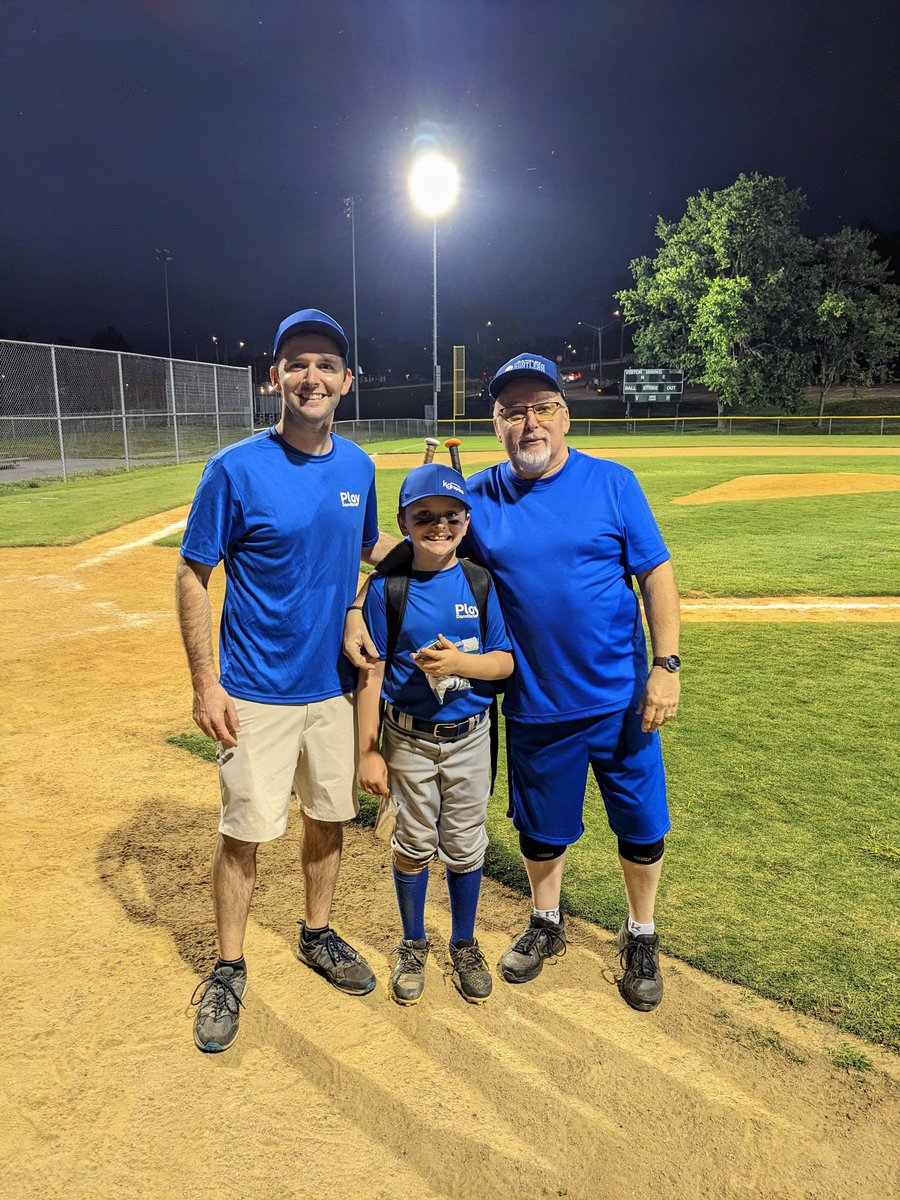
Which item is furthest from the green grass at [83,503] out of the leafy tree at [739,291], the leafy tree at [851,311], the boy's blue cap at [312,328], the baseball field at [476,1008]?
the leafy tree at [851,311]

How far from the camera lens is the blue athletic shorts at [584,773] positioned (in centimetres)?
301

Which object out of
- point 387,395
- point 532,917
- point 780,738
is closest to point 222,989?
point 532,917

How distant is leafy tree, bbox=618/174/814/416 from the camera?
4594cm

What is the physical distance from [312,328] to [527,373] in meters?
0.79

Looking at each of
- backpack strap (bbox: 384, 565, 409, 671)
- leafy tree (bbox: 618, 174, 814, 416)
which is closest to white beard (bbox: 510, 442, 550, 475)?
backpack strap (bbox: 384, 565, 409, 671)

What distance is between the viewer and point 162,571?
1062 centimetres

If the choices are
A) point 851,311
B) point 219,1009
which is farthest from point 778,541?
point 851,311

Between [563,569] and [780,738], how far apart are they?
3.15 m

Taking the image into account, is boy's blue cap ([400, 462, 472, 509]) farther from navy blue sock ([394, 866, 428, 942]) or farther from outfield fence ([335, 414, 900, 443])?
outfield fence ([335, 414, 900, 443])

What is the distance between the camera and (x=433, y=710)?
9.53ft

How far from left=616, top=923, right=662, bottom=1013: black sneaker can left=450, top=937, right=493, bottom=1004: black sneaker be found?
0.51 meters

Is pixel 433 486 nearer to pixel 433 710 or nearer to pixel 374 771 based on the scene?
pixel 433 710

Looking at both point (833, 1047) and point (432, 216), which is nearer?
point (833, 1047)

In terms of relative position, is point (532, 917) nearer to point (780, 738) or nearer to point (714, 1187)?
point (714, 1187)
